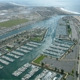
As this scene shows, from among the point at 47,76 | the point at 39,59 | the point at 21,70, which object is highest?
the point at 39,59

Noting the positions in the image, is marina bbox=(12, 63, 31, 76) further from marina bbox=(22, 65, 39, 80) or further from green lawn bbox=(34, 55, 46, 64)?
green lawn bbox=(34, 55, 46, 64)

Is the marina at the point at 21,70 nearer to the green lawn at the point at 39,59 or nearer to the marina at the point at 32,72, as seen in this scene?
the marina at the point at 32,72

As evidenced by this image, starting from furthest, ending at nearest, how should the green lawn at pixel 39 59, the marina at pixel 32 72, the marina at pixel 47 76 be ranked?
the green lawn at pixel 39 59 < the marina at pixel 32 72 < the marina at pixel 47 76

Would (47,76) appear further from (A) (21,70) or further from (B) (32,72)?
(A) (21,70)

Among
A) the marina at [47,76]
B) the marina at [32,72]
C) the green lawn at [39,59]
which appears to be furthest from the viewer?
the green lawn at [39,59]

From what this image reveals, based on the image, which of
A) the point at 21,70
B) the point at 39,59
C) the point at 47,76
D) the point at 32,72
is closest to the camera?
the point at 47,76

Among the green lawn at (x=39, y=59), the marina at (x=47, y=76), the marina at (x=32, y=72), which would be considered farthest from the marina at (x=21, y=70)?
the marina at (x=47, y=76)

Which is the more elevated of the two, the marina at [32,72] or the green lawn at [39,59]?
the green lawn at [39,59]

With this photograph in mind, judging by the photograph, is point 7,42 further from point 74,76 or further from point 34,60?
point 74,76

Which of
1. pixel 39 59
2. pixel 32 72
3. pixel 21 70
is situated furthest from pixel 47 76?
pixel 39 59

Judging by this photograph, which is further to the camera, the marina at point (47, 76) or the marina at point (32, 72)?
the marina at point (32, 72)

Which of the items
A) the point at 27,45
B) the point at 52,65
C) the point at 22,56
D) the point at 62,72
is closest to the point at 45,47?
the point at 27,45
